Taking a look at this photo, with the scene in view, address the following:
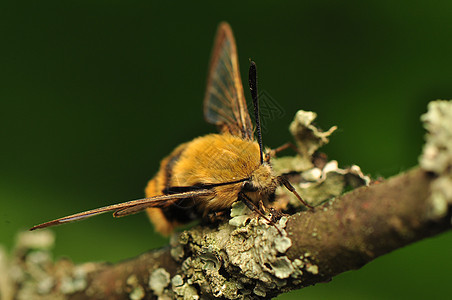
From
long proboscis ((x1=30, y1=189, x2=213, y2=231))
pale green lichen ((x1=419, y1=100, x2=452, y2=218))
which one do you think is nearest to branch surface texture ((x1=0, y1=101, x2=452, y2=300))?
pale green lichen ((x1=419, y1=100, x2=452, y2=218))

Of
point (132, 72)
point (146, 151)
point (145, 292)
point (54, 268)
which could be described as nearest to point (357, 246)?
point (145, 292)

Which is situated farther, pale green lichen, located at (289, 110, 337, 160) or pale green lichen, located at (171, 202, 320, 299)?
pale green lichen, located at (289, 110, 337, 160)

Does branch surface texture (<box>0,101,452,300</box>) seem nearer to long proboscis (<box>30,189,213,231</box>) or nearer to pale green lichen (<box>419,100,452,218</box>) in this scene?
pale green lichen (<box>419,100,452,218</box>)

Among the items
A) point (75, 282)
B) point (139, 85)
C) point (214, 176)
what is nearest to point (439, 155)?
point (214, 176)

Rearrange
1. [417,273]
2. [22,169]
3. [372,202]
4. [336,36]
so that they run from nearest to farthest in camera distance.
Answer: [372,202], [417,273], [336,36], [22,169]

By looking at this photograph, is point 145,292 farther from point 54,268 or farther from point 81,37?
point 81,37

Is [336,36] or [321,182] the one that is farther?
[336,36]

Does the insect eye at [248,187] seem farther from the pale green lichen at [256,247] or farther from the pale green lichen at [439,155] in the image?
the pale green lichen at [439,155]

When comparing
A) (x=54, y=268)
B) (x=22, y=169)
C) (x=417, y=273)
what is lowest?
(x=417, y=273)
